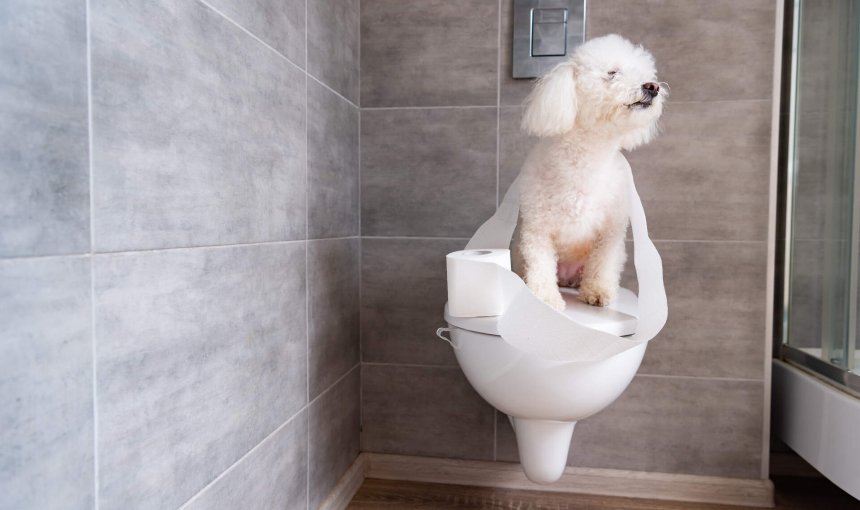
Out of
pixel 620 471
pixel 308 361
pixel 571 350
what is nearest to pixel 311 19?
pixel 308 361

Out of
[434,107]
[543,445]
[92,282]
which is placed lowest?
[543,445]

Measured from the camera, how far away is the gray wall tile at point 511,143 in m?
1.59

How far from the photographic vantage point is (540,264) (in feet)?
3.87

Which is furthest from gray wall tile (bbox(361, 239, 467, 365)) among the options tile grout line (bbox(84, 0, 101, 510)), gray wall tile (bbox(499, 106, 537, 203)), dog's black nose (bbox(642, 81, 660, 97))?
tile grout line (bbox(84, 0, 101, 510))

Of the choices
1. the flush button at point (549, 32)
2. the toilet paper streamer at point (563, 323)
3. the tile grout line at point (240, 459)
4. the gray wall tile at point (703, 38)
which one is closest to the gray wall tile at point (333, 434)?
the tile grout line at point (240, 459)

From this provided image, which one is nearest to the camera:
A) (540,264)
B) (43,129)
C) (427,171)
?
(43,129)

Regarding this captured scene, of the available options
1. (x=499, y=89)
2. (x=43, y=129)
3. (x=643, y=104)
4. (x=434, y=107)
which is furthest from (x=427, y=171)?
(x=43, y=129)

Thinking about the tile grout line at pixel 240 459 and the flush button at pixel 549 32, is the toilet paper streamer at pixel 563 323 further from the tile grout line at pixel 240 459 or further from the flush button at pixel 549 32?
the flush button at pixel 549 32

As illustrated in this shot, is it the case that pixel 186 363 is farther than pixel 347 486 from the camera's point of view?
No

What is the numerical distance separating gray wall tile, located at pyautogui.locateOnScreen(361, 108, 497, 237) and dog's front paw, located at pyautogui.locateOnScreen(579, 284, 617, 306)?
0.46 m

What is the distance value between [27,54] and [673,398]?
1.59m

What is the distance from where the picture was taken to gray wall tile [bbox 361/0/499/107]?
5.22 feet

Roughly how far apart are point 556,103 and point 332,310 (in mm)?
730

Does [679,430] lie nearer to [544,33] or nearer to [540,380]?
[540,380]
